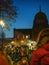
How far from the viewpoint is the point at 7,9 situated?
683 inches

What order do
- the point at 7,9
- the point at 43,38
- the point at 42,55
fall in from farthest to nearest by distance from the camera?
the point at 7,9 → the point at 43,38 → the point at 42,55

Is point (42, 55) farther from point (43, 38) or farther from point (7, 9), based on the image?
point (7, 9)

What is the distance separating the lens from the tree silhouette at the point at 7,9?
16.5m

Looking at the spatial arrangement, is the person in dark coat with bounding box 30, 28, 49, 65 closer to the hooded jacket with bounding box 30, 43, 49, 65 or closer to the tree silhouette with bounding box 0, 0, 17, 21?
the hooded jacket with bounding box 30, 43, 49, 65

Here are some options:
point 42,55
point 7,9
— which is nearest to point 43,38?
point 42,55

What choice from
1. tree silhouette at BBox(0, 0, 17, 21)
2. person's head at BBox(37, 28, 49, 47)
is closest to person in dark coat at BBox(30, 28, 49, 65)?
person's head at BBox(37, 28, 49, 47)

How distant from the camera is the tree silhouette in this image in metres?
16.5

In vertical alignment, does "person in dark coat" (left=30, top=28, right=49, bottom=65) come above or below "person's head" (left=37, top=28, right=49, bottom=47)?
below

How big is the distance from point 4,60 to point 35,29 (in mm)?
85132

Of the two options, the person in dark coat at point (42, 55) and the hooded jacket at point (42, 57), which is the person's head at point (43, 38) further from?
the hooded jacket at point (42, 57)

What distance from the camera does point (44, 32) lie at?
286 cm

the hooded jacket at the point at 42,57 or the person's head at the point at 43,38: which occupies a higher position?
the person's head at the point at 43,38

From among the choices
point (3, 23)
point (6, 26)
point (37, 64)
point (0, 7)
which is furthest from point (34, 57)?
point (6, 26)

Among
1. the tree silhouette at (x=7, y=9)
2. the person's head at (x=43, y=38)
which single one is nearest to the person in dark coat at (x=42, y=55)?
the person's head at (x=43, y=38)
